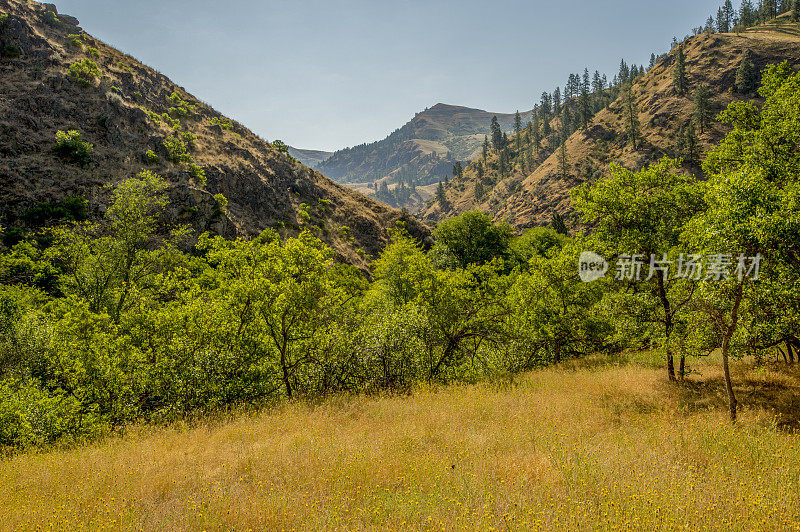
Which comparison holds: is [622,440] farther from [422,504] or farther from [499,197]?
[499,197]

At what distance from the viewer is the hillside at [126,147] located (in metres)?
36.7

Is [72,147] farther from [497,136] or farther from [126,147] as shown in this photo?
[497,136]

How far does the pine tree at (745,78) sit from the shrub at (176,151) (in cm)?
14471

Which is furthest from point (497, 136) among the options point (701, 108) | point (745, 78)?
point (701, 108)

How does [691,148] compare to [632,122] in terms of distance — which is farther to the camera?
[632,122]

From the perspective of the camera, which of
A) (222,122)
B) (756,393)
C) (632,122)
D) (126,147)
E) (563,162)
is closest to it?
(756,393)

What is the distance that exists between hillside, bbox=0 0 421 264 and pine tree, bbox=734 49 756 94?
375ft

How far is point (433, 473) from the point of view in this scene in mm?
6355

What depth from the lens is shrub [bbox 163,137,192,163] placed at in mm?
48375

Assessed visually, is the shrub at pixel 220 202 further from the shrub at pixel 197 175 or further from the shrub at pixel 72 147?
the shrub at pixel 72 147

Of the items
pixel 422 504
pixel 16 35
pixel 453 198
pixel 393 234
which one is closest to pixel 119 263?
pixel 422 504

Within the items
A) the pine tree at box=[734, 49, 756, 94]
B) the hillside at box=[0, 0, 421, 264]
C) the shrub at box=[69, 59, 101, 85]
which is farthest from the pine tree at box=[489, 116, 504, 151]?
the shrub at box=[69, 59, 101, 85]

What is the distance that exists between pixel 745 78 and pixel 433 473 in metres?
145

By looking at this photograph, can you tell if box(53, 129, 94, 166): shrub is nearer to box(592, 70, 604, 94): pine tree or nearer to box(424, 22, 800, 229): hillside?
box(424, 22, 800, 229): hillside
